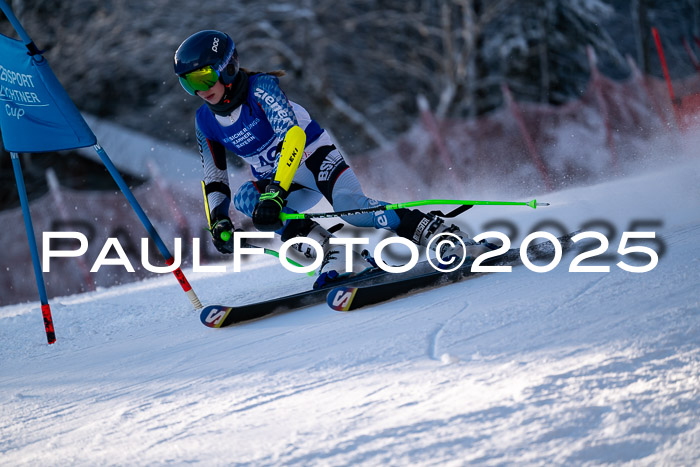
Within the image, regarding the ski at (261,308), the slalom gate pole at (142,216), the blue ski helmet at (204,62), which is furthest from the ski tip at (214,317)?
the blue ski helmet at (204,62)

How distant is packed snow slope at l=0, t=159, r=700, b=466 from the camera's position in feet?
4.79

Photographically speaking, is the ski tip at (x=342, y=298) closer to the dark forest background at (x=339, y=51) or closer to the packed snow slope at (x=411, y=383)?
the packed snow slope at (x=411, y=383)

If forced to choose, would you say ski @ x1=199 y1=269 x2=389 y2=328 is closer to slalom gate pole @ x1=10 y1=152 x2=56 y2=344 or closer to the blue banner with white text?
slalom gate pole @ x1=10 y1=152 x2=56 y2=344

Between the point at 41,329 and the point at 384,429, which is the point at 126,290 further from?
the point at 384,429

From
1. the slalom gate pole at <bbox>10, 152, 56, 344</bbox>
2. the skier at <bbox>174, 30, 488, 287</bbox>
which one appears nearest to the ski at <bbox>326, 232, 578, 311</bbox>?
the skier at <bbox>174, 30, 488, 287</bbox>

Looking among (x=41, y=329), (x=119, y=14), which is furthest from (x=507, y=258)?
(x=119, y=14)

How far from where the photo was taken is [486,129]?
413 inches

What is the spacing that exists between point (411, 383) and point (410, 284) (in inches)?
54.4

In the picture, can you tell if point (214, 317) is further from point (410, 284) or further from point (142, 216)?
point (142, 216)

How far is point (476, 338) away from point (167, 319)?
2.30 meters

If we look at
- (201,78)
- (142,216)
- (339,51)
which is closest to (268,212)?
(201,78)

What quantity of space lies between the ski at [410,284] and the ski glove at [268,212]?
0.44 meters

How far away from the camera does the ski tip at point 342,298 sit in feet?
9.89

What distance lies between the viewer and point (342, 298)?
119 inches
